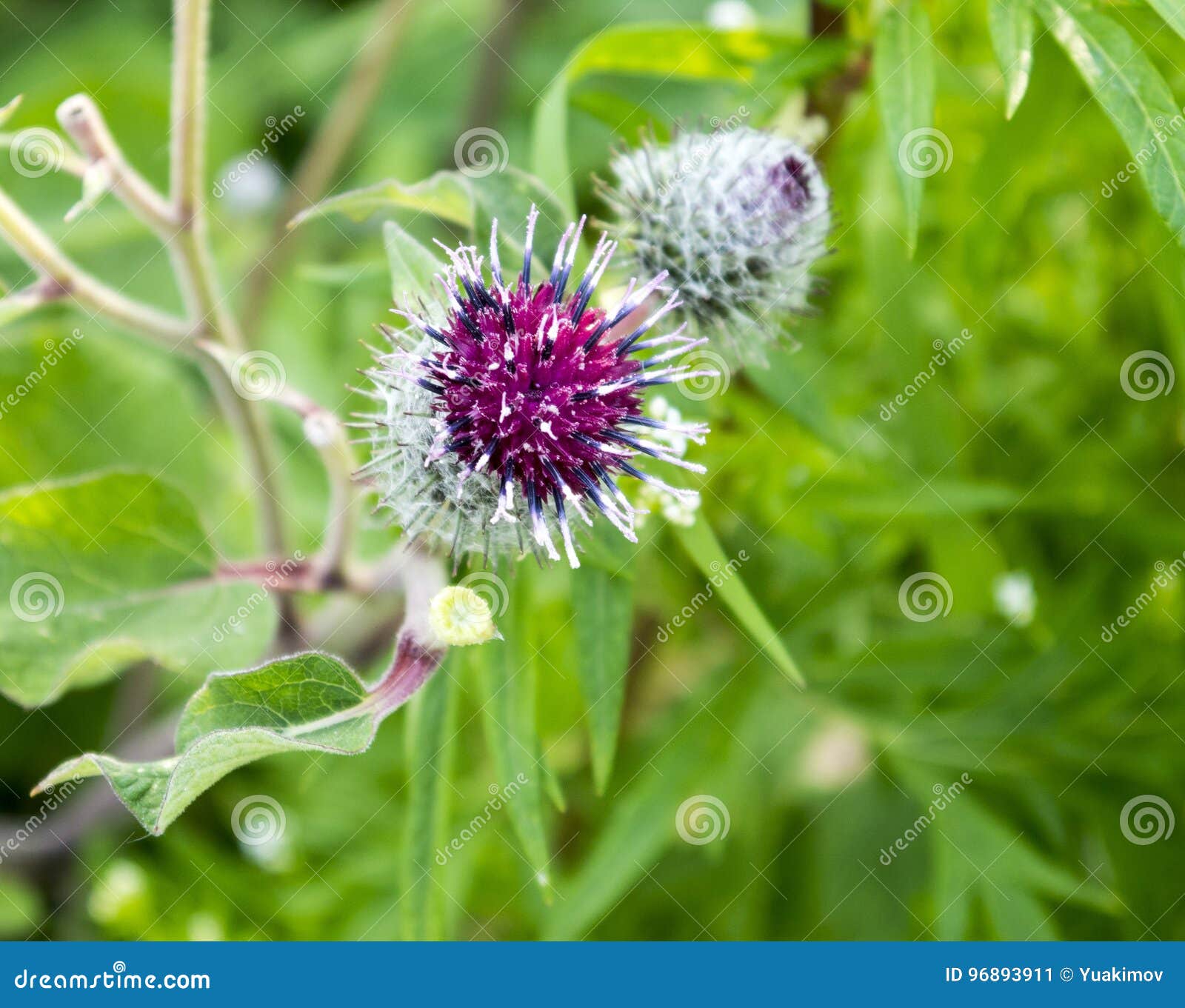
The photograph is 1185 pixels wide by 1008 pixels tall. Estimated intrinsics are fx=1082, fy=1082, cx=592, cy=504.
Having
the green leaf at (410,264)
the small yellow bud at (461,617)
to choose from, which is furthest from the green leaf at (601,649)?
the green leaf at (410,264)

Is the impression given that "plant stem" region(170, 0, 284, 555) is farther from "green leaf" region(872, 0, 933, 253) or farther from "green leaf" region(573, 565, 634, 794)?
"green leaf" region(872, 0, 933, 253)

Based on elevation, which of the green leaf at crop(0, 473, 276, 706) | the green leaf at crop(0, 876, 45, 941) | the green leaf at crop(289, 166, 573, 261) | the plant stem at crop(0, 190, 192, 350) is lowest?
the green leaf at crop(0, 876, 45, 941)

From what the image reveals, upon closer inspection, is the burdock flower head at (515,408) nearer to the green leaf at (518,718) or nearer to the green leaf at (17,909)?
the green leaf at (518,718)

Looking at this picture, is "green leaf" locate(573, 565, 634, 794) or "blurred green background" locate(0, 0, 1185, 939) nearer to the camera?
"green leaf" locate(573, 565, 634, 794)

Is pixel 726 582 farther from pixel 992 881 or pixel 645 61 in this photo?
pixel 992 881

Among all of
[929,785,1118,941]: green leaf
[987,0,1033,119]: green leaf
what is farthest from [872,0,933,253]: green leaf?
[929,785,1118,941]: green leaf

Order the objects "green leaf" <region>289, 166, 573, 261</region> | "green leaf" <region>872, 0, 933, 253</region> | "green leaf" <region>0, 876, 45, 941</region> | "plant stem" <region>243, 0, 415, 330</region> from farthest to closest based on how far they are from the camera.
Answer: "plant stem" <region>243, 0, 415, 330</region> < "green leaf" <region>0, 876, 45, 941</region> < "green leaf" <region>872, 0, 933, 253</region> < "green leaf" <region>289, 166, 573, 261</region>

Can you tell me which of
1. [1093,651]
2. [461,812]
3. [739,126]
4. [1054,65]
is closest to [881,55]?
[739,126]
